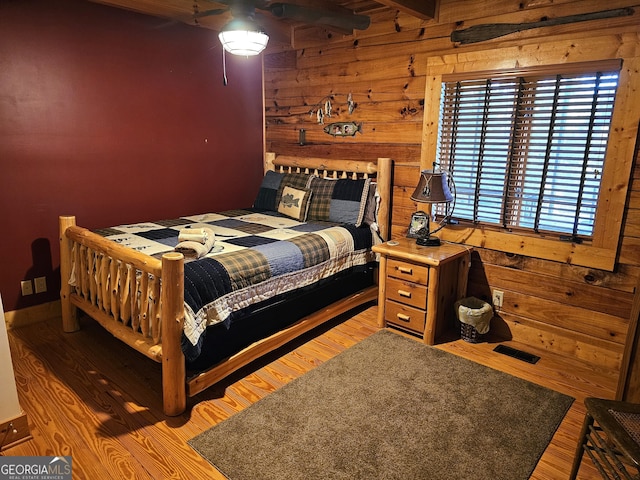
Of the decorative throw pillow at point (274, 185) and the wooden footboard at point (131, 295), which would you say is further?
the decorative throw pillow at point (274, 185)

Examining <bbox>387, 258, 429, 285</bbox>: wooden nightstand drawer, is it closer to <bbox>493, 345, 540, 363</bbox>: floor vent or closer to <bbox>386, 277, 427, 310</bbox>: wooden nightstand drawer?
<bbox>386, 277, 427, 310</bbox>: wooden nightstand drawer

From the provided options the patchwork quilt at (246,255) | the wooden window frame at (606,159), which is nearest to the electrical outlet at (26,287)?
the patchwork quilt at (246,255)

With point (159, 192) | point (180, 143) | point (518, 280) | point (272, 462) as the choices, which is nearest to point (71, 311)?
point (159, 192)

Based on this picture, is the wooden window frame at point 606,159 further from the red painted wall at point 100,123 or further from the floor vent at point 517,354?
the red painted wall at point 100,123

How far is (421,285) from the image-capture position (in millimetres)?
2941

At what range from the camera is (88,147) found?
10.8 ft

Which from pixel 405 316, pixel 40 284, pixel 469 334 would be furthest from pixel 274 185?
pixel 469 334

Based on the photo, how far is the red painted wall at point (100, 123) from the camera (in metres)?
2.95

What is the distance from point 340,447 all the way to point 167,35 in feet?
11.0

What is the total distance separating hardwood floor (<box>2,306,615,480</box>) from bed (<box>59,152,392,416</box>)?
13 cm

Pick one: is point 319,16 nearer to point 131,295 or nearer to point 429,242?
point 429,242

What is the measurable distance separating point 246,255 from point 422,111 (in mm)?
1747

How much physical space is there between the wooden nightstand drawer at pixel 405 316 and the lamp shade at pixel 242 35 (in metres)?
1.92

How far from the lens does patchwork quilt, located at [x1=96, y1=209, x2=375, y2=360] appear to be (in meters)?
2.26
